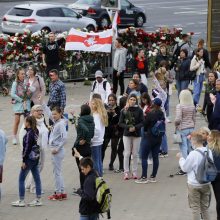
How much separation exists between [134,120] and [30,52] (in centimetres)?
969

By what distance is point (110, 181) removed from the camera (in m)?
16.0

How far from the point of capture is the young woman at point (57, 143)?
575 inches

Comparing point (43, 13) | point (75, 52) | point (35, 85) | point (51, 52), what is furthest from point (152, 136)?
point (43, 13)

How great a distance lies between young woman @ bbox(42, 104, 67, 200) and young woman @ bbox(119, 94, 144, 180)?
131 centimetres

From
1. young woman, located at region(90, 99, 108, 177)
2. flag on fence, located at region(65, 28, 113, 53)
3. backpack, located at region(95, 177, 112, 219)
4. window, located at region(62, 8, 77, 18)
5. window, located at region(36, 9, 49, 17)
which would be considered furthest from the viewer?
window, located at region(62, 8, 77, 18)

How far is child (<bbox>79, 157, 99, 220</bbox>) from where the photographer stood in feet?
39.1

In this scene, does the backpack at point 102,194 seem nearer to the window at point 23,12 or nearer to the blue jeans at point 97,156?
the blue jeans at point 97,156

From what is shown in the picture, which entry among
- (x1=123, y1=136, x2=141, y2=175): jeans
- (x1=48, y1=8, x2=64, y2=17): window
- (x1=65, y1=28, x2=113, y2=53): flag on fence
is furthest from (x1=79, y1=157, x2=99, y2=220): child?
(x1=48, y1=8, x2=64, y2=17): window

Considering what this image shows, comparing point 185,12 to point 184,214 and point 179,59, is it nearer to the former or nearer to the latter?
point 179,59

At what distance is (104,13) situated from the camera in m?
39.6

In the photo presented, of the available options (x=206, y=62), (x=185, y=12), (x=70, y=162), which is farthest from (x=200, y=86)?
(x=185, y=12)

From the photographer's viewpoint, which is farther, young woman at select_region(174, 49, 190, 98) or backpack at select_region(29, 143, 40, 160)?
young woman at select_region(174, 49, 190, 98)

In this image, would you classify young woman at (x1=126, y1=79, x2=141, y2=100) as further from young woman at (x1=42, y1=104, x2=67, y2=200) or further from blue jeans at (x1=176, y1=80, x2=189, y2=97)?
blue jeans at (x1=176, y1=80, x2=189, y2=97)

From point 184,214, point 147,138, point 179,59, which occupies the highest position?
point 179,59
